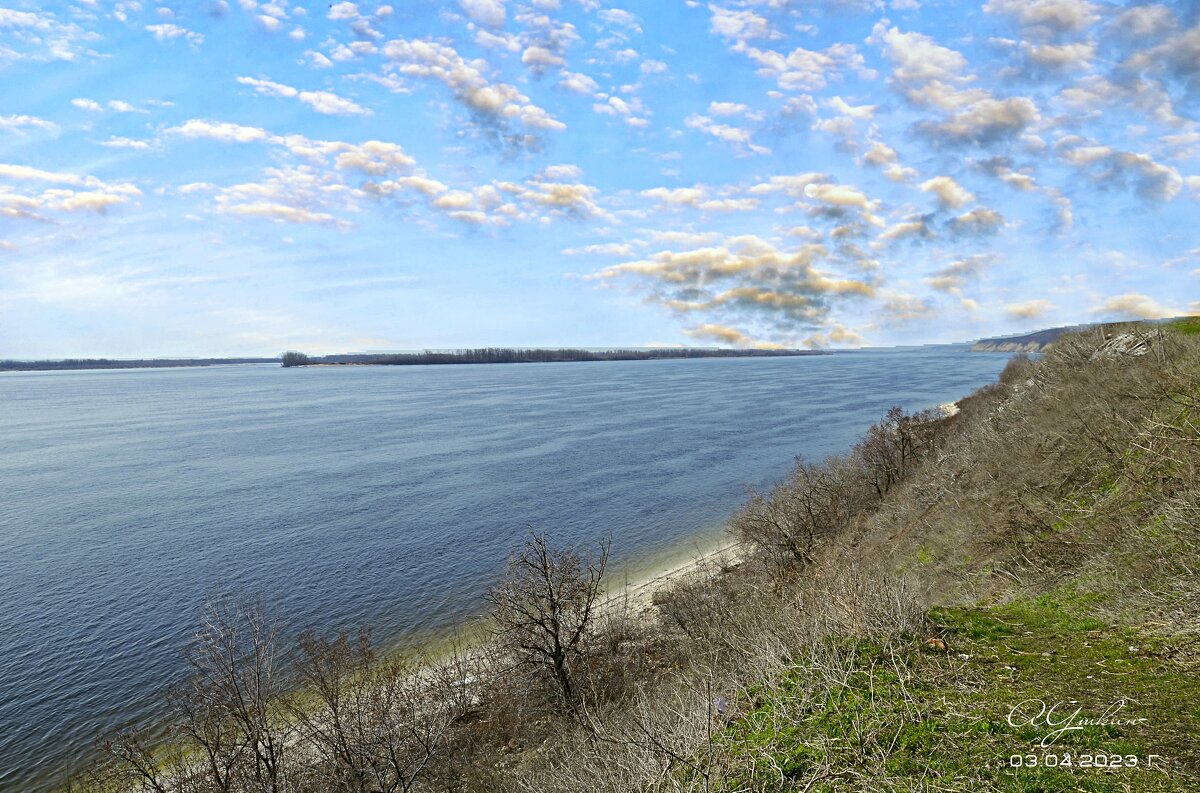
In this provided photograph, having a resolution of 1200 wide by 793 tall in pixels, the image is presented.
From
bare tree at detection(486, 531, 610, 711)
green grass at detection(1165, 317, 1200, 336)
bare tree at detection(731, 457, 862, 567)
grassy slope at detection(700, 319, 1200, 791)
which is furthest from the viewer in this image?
bare tree at detection(731, 457, 862, 567)

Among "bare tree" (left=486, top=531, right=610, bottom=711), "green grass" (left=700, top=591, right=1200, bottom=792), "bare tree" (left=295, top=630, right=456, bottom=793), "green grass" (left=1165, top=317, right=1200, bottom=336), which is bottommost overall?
"bare tree" (left=295, top=630, right=456, bottom=793)

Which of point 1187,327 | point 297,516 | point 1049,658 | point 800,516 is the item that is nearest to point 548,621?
point 1049,658

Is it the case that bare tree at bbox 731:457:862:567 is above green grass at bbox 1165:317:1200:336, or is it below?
below

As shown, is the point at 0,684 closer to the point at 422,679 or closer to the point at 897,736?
the point at 422,679

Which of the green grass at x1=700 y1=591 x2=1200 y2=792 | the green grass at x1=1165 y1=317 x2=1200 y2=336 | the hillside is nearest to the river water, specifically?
Result: the hillside

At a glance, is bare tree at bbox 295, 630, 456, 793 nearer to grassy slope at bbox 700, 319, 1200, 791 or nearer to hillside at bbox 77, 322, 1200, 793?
hillside at bbox 77, 322, 1200, 793

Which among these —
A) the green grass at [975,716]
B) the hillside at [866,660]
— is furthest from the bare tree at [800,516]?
the green grass at [975,716]

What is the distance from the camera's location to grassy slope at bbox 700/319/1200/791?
21.7 feet

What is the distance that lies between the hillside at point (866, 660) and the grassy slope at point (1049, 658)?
5 cm

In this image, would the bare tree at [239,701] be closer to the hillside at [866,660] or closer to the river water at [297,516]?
the hillside at [866,660]

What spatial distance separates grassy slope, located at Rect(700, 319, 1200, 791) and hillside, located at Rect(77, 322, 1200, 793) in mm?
46

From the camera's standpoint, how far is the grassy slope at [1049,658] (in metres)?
6.62

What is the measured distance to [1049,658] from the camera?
29.3 feet

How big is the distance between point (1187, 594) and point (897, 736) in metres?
5.94
